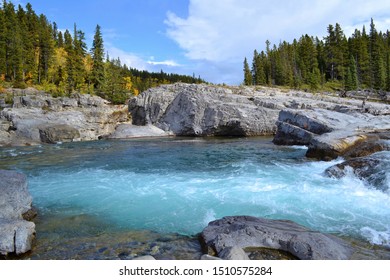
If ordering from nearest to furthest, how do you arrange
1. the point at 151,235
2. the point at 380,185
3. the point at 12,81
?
the point at 151,235 < the point at 380,185 < the point at 12,81

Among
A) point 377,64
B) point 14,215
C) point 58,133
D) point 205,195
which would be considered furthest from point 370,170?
point 377,64

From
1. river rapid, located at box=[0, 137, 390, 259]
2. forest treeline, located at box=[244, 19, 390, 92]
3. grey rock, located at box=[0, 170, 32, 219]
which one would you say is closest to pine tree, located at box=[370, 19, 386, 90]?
forest treeline, located at box=[244, 19, 390, 92]

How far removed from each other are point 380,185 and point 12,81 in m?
70.5

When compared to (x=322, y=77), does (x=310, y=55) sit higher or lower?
higher

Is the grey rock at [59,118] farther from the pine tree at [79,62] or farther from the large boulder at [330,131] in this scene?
the large boulder at [330,131]

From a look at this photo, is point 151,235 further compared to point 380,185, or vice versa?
point 380,185

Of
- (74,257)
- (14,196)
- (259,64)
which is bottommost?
(74,257)

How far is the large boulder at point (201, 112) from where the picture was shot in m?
37.6

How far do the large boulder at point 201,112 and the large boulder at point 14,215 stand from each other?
1176 inches

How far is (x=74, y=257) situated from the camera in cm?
629

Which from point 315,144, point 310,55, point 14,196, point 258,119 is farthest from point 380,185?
point 310,55

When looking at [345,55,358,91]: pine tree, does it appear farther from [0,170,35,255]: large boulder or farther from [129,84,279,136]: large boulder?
[0,170,35,255]: large boulder

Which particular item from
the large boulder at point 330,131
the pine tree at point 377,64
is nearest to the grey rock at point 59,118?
the large boulder at point 330,131

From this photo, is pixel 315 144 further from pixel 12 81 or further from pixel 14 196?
pixel 12 81
